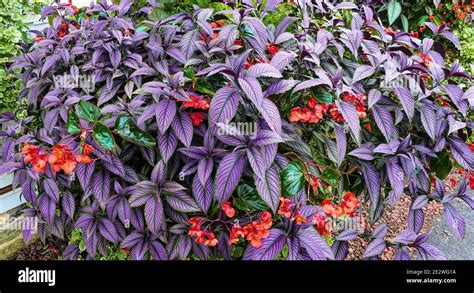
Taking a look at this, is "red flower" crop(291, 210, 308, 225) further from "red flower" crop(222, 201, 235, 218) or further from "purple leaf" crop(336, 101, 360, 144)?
"purple leaf" crop(336, 101, 360, 144)

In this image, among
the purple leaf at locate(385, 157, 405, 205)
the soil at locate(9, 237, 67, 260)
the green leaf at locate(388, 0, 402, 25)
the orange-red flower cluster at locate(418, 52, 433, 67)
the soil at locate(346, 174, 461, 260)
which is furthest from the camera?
the green leaf at locate(388, 0, 402, 25)

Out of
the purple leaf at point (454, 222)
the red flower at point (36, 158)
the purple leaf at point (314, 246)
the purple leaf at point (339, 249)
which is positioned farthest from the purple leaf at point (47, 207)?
the purple leaf at point (454, 222)

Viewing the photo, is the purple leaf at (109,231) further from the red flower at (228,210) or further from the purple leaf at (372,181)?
the purple leaf at (372,181)

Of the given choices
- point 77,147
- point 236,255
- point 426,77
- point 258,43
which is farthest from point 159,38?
point 426,77

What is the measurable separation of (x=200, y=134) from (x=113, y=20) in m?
0.75

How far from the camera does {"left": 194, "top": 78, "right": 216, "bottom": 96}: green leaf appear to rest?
4.68 feet

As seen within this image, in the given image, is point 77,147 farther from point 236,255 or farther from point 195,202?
point 236,255

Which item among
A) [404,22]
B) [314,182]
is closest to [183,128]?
[314,182]

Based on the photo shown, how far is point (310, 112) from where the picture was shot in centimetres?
143

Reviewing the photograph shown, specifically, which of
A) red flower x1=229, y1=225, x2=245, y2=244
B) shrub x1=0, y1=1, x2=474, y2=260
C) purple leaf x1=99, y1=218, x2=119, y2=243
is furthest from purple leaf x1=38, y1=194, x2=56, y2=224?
red flower x1=229, y1=225, x2=245, y2=244

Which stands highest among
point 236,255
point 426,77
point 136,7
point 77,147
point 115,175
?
point 426,77

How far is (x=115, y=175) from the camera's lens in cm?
158

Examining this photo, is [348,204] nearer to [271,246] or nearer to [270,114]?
[271,246]

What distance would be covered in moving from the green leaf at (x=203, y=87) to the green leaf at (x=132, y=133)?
238 mm
